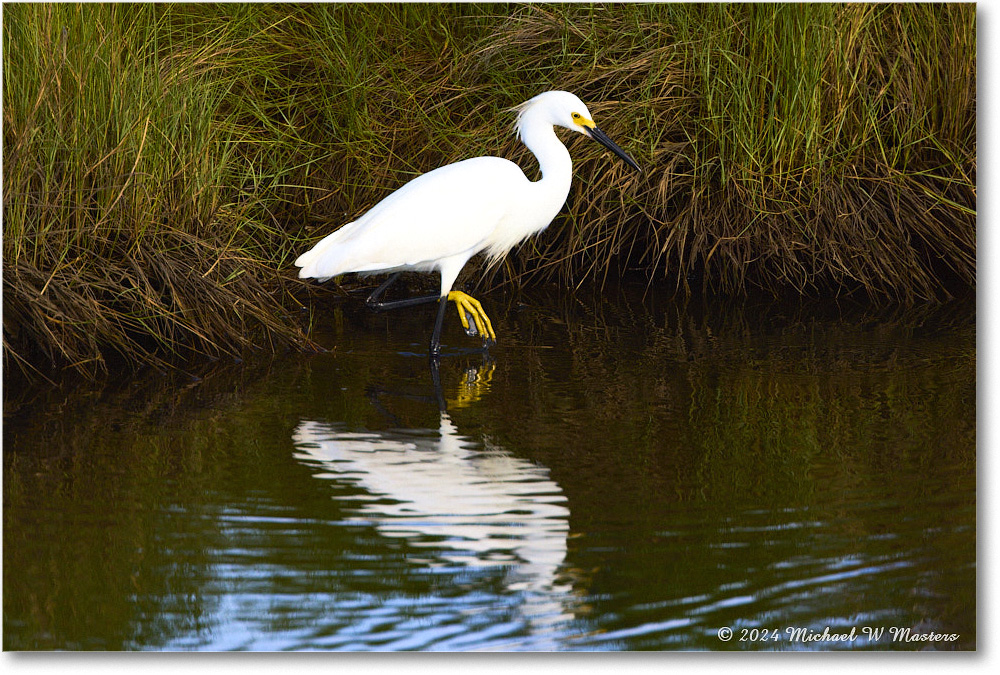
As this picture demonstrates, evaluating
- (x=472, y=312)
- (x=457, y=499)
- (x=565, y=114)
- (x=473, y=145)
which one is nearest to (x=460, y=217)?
(x=472, y=312)

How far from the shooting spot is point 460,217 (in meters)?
3.84

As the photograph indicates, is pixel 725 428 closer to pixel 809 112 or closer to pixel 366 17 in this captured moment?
pixel 809 112

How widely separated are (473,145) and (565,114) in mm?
852

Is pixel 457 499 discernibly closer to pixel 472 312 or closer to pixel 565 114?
pixel 472 312

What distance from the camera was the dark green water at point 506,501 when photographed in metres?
2.18

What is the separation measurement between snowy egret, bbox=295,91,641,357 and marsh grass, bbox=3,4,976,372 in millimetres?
317

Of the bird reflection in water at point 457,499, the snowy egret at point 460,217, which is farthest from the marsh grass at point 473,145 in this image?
the bird reflection in water at point 457,499

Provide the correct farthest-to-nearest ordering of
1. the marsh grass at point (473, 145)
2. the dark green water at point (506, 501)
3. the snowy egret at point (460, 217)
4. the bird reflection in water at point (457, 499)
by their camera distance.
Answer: the snowy egret at point (460, 217)
the marsh grass at point (473, 145)
the bird reflection in water at point (457, 499)
the dark green water at point (506, 501)

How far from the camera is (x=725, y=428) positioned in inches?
124

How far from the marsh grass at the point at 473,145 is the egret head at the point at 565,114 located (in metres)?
0.59

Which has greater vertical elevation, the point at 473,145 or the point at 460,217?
the point at 473,145

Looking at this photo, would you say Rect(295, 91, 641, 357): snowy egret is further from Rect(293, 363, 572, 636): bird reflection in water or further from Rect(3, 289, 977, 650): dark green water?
Rect(293, 363, 572, 636): bird reflection in water

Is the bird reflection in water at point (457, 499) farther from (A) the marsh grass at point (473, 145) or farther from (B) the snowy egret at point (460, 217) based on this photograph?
(A) the marsh grass at point (473, 145)

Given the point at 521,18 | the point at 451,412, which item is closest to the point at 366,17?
the point at 521,18
